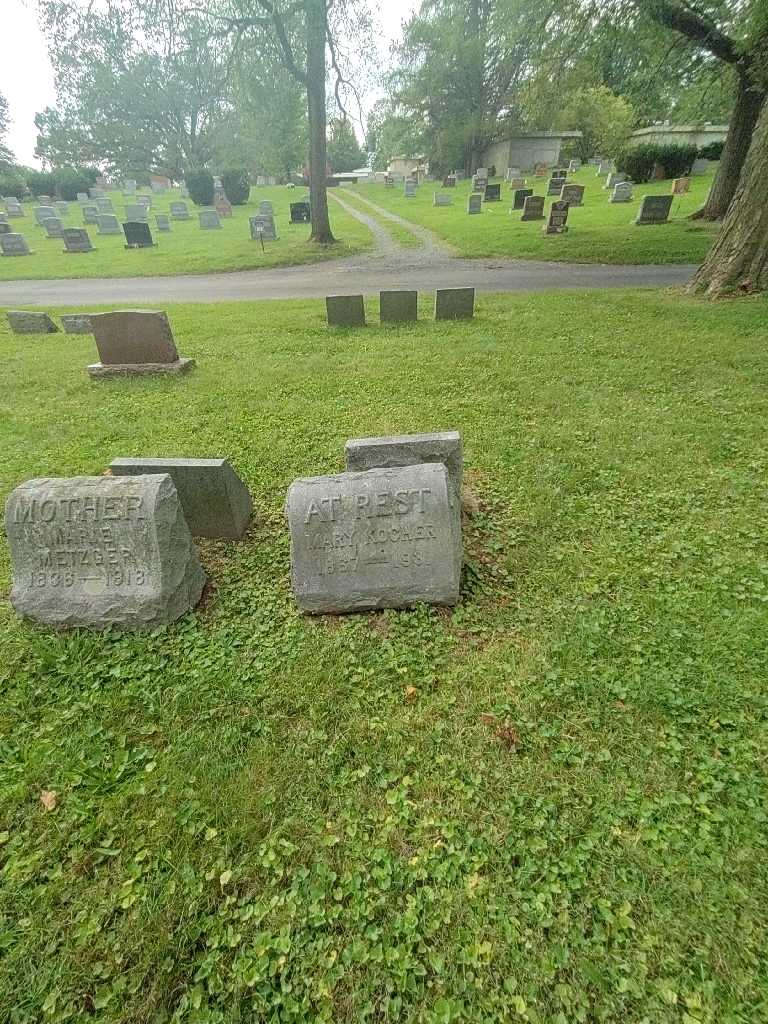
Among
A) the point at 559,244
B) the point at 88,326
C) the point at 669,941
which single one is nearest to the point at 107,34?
the point at 88,326

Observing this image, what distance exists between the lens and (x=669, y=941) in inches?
70.8

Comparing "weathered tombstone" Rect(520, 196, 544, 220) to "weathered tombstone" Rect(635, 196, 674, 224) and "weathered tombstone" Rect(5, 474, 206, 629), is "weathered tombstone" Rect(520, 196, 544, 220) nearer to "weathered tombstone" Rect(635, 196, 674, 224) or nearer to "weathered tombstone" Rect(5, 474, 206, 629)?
"weathered tombstone" Rect(635, 196, 674, 224)

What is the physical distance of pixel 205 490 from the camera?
3816 millimetres

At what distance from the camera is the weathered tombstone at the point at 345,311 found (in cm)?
950

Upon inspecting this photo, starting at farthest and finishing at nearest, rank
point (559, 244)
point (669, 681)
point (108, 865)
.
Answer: point (559, 244) → point (669, 681) → point (108, 865)

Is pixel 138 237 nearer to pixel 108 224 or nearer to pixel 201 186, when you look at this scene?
pixel 108 224

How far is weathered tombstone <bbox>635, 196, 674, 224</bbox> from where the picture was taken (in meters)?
18.0

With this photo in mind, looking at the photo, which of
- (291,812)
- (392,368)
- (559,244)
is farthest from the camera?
(559,244)

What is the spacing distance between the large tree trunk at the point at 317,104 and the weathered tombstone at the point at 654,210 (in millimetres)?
11197

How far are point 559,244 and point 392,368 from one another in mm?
12155

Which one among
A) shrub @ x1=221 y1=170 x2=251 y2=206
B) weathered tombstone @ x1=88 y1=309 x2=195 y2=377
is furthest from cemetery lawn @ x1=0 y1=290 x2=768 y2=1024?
shrub @ x1=221 y1=170 x2=251 y2=206

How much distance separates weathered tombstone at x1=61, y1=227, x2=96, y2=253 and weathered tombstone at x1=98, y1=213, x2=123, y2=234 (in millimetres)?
4973

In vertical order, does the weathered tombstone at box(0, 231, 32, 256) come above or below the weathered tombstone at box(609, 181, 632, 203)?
below

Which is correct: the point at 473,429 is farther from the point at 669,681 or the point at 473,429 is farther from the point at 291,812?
the point at 291,812
